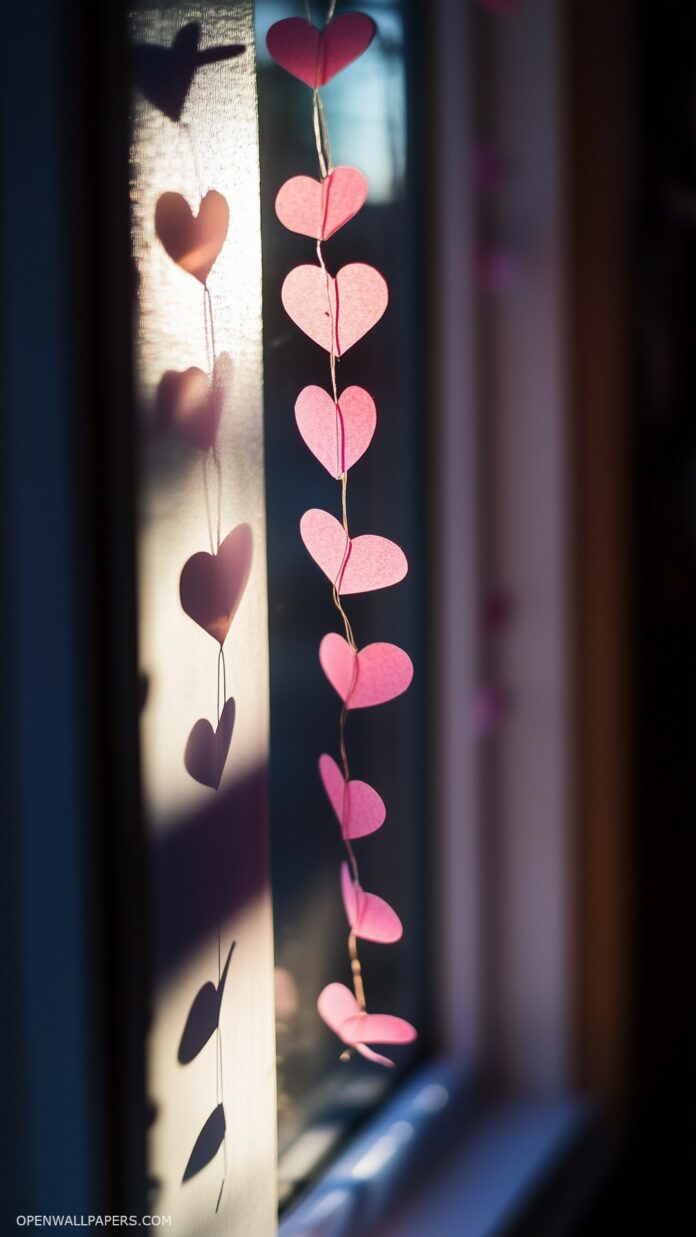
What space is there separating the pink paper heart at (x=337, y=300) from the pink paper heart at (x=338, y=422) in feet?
0.09

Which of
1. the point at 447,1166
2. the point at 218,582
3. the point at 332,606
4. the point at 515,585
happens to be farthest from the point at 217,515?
the point at 447,1166

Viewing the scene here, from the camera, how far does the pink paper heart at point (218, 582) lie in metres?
0.53

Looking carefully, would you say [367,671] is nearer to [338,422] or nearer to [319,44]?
[338,422]

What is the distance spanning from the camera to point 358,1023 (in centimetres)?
62

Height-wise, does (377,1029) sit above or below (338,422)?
below

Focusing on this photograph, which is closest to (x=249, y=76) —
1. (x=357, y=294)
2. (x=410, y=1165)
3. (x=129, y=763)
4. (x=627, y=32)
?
(x=357, y=294)

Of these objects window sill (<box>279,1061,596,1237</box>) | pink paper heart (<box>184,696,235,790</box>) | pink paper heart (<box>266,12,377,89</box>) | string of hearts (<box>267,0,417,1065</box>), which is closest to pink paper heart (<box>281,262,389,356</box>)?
string of hearts (<box>267,0,417,1065</box>)

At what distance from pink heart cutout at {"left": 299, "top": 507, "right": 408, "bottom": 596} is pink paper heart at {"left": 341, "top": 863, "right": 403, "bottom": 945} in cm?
18

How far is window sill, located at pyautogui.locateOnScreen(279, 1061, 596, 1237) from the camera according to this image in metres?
0.93

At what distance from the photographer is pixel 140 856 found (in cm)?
52

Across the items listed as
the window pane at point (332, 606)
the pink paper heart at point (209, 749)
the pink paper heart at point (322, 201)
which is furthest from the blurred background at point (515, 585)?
the pink paper heart at point (209, 749)

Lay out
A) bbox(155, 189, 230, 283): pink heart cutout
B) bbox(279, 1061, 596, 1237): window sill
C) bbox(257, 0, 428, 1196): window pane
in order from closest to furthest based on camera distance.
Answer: bbox(155, 189, 230, 283): pink heart cutout, bbox(257, 0, 428, 1196): window pane, bbox(279, 1061, 596, 1237): window sill

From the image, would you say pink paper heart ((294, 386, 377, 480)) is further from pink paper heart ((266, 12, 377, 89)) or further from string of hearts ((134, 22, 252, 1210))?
pink paper heart ((266, 12, 377, 89))

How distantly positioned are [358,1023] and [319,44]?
58 centimetres
